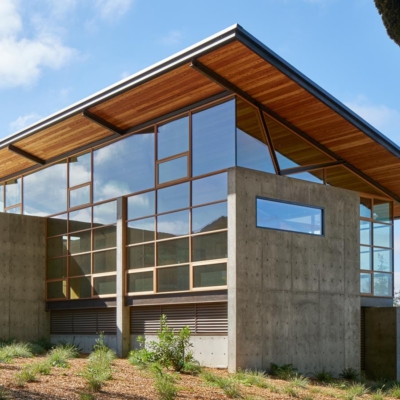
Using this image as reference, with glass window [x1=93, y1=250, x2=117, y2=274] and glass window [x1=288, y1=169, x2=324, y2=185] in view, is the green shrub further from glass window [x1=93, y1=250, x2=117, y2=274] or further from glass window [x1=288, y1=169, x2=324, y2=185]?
glass window [x1=288, y1=169, x2=324, y2=185]

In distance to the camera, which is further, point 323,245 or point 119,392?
point 323,245

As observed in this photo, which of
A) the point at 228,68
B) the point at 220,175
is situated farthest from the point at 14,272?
the point at 228,68

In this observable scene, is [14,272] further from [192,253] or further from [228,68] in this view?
[228,68]

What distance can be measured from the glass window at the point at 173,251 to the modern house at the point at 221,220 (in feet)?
0.13

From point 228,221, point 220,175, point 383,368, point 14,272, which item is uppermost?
point 220,175

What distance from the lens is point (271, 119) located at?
1798 cm

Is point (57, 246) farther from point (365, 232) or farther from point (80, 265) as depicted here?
point (365, 232)

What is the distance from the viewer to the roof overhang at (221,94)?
52.3 feet

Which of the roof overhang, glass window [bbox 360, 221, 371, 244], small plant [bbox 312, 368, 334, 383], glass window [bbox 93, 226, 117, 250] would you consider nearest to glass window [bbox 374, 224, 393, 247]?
glass window [bbox 360, 221, 371, 244]

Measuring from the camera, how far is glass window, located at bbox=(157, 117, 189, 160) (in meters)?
18.1

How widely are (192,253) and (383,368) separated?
6.38 meters

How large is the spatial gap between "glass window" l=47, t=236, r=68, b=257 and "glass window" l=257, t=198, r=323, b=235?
746 centimetres

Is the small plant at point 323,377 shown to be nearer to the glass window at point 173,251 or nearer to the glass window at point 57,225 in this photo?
the glass window at point 173,251

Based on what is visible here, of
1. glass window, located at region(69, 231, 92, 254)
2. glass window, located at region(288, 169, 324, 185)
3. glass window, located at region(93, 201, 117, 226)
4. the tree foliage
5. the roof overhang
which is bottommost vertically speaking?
glass window, located at region(69, 231, 92, 254)
